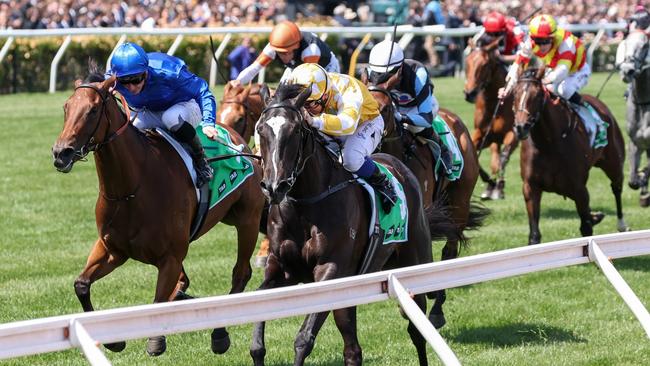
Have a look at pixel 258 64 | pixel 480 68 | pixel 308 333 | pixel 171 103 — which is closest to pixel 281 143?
pixel 308 333

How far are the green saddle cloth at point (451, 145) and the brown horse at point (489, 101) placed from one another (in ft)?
12.4

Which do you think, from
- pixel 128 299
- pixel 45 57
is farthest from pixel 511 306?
pixel 45 57

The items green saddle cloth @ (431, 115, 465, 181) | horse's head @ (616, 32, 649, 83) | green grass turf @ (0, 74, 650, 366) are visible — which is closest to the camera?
green grass turf @ (0, 74, 650, 366)

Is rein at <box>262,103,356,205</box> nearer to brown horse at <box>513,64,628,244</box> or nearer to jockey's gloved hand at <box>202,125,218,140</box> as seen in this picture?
jockey's gloved hand at <box>202,125,218,140</box>

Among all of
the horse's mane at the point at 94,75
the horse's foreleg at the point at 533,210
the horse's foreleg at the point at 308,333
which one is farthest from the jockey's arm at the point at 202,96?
the horse's foreleg at the point at 533,210

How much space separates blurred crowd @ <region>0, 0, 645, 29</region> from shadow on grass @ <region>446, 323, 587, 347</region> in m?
13.3

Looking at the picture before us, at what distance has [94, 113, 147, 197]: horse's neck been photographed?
6.42 meters

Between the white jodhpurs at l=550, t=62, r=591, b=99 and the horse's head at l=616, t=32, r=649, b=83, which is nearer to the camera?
the white jodhpurs at l=550, t=62, r=591, b=99

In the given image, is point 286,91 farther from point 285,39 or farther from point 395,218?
point 285,39

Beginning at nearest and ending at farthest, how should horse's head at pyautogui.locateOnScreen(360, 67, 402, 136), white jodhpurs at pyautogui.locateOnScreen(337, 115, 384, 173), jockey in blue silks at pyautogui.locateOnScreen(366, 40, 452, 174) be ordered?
1. white jodhpurs at pyautogui.locateOnScreen(337, 115, 384, 173)
2. horse's head at pyautogui.locateOnScreen(360, 67, 402, 136)
3. jockey in blue silks at pyautogui.locateOnScreen(366, 40, 452, 174)

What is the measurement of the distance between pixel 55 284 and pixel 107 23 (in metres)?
15.9

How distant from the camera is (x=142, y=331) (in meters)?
3.92

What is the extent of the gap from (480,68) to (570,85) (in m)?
2.49

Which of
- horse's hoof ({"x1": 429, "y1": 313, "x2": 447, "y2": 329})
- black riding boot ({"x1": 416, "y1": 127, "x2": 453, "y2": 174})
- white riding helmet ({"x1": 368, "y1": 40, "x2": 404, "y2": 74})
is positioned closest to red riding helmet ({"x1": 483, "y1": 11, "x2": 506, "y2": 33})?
black riding boot ({"x1": 416, "y1": 127, "x2": 453, "y2": 174})
